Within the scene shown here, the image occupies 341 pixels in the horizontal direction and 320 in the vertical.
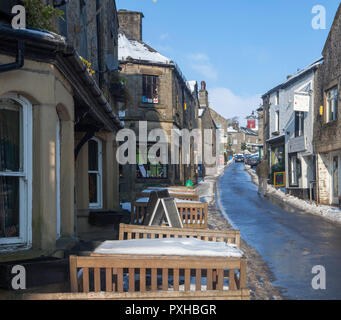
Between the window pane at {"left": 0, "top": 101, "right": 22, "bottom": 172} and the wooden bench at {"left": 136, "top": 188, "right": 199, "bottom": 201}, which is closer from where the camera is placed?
the window pane at {"left": 0, "top": 101, "right": 22, "bottom": 172}

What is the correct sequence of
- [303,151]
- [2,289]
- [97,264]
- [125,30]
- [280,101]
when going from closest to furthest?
[97,264]
[2,289]
[303,151]
[125,30]
[280,101]

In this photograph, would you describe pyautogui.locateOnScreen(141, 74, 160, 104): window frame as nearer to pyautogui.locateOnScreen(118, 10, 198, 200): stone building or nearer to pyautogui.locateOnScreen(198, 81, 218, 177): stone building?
pyautogui.locateOnScreen(118, 10, 198, 200): stone building

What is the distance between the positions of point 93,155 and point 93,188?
0.93m

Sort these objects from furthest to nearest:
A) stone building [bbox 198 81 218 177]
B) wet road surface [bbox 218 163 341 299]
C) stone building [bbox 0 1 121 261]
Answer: stone building [bbox 198 81 218 177], wet road surface [bbox 218 163 341 299], stone building [bbox 0 1 121 261]

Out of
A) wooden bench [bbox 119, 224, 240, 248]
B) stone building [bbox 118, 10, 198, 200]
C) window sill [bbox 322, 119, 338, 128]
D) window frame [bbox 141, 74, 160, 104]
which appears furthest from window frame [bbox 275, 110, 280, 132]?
wooden bench [bbox 119, 224, 240, 248]

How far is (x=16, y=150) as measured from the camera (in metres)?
5.10

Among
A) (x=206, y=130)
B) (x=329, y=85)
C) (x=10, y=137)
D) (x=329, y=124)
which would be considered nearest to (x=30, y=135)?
(x=10, y=137)

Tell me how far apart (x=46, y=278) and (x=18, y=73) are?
246cm

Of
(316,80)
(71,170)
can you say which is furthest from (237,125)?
(71,170)

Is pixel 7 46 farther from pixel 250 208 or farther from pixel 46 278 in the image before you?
pixel 250 208

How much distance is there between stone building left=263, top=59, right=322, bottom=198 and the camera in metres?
22.2

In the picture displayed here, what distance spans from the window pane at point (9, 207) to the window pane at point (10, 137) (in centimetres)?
18

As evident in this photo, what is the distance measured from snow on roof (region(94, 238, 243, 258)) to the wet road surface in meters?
2.53

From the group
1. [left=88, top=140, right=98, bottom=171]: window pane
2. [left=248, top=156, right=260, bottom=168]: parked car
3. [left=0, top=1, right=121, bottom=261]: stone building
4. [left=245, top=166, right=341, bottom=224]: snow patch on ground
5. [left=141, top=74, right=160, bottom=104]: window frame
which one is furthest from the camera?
[left=248, top=156, right=260, bottom=168]: parked car
